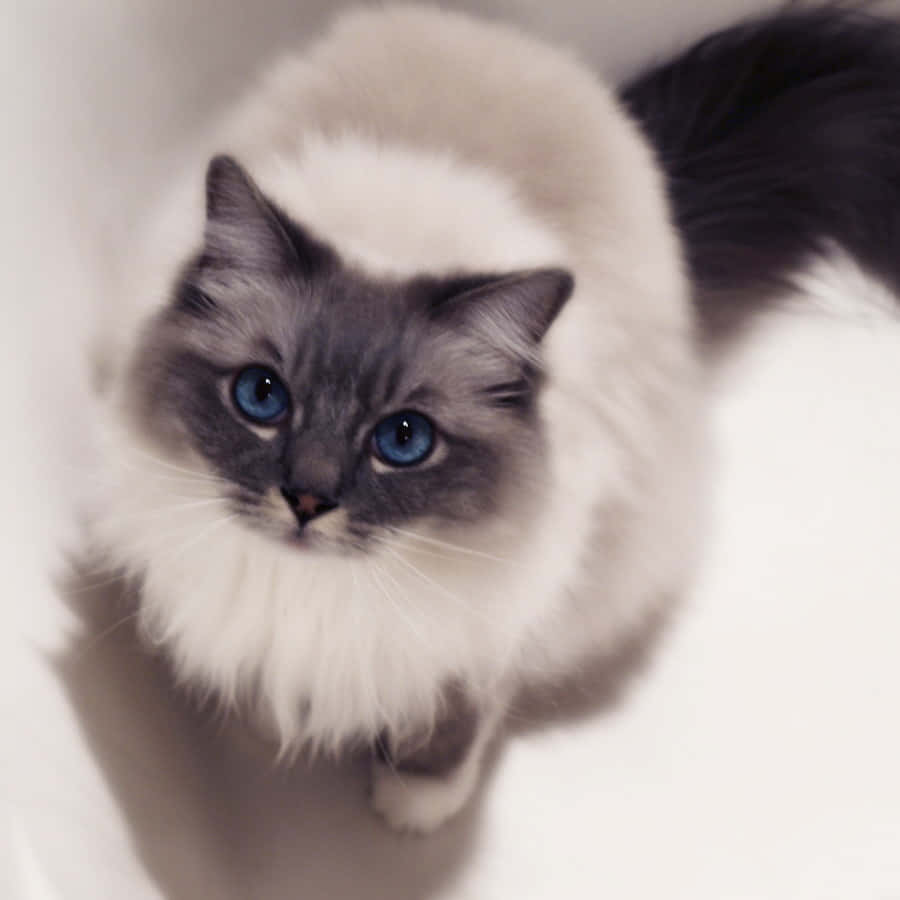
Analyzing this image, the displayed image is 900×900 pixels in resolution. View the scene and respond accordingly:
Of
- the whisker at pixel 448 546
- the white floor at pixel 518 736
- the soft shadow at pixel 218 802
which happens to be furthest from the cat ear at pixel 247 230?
the soft shadow at pixel 218 802

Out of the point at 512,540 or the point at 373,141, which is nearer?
the point at 512,540

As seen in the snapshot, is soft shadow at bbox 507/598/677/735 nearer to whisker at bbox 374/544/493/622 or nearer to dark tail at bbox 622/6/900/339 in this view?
whisker at bbox 374/544/493/622

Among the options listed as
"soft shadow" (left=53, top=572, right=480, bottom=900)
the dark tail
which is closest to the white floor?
"soft shadow" (left=53, top=572, right=480, bottom=900)

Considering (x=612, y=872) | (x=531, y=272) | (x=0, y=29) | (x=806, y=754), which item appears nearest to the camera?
(x=531, y=272)

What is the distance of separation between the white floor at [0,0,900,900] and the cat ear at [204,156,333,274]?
0.36 m

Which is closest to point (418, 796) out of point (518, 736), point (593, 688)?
point (518, 736)

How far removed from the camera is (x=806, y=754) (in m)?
1.44

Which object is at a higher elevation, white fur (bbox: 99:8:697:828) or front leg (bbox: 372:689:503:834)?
white fur (bbox: 99:8:697:828)

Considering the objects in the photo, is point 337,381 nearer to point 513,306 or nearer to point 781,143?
point 513,306

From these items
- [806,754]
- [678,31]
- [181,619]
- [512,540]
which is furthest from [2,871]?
[678,31]

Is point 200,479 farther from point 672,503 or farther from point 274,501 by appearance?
point 672,503

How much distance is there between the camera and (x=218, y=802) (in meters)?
1.28

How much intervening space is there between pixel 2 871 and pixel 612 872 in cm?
77

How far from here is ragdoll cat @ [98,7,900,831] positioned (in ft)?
2.85
